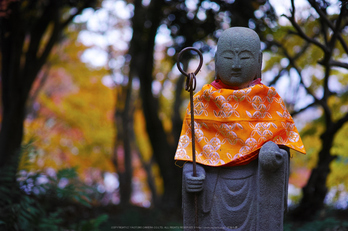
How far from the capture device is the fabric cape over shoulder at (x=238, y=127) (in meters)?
3.23

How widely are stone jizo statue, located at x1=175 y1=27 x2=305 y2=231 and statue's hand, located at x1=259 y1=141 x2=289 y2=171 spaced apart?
0.9 inches

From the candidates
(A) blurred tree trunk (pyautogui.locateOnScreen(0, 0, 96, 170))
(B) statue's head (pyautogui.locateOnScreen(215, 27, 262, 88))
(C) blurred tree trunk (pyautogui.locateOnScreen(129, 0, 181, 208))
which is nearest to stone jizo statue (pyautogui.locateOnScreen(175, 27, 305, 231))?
(B) statue's head (pyautogui.locateOnScreen(215, 27, 262, 88))

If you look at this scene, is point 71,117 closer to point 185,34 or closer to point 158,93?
point 158,93

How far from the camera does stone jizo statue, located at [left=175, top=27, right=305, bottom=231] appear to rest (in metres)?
3.16

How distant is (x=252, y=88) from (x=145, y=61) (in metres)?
5.54

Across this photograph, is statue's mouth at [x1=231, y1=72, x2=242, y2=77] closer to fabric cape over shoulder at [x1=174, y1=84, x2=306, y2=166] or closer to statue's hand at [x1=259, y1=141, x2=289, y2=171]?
fabric cape over shoulder at [x1=174, y1=84, x2=306, y2=166]

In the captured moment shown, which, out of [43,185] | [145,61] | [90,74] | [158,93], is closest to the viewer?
[43,185]

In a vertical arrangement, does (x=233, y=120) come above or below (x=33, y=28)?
below

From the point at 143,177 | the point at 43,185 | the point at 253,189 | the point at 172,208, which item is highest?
the point at 253,189

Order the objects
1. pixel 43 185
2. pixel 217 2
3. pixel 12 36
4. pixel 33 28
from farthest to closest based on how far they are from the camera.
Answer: pixel 33 28, pixel 12 36, pixel 217 2, pixel 43 185

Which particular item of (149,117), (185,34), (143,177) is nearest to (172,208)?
(149,117)

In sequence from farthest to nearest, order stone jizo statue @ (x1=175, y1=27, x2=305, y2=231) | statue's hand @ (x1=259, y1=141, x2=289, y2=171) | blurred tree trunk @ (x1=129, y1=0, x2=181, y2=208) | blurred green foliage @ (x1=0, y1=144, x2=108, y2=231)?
blurred tree trunk @ (x1=129, y1=0, x2=181, y2=208) < blurred green foliage @ (x1=0, y1=144, x2=108, y2=231) < stone jizo statue @ (x1=175, y1=27, x2=305, y2=231) < statue's hand @ (x1=259, y1=141, x2=289, y2=171)

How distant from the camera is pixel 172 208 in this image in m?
8.83

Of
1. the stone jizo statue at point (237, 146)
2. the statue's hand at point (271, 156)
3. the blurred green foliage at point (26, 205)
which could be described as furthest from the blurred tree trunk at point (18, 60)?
the statue's hand at point (271, 156)
